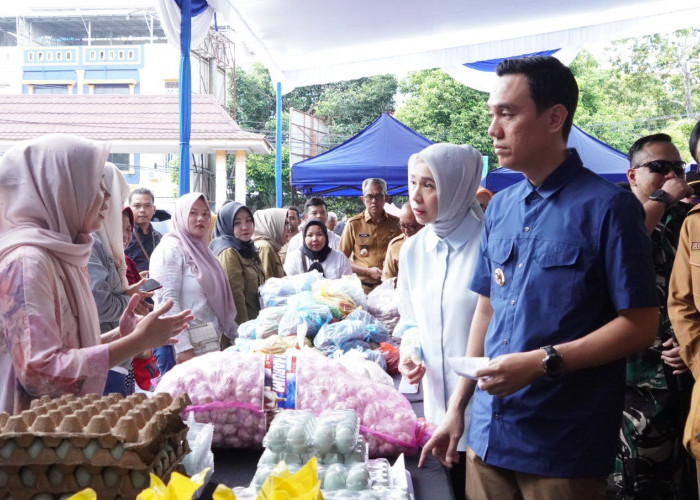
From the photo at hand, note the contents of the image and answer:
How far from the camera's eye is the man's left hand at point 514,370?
1.41m

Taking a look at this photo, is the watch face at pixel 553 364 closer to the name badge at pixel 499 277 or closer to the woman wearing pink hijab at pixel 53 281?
the name badge at pixel 499 277

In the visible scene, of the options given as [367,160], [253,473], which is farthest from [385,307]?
[367,160]

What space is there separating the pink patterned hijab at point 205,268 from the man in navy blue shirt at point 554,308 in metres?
2.43

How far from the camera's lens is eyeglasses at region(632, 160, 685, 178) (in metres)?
2.72

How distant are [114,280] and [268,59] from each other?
495 centimetres

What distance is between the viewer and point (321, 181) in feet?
29.2

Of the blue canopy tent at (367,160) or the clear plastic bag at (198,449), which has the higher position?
the blue canopy tent at (367,160)

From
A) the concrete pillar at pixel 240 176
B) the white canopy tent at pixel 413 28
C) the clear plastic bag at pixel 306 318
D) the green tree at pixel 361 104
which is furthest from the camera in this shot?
the green tree at pixel 361 104

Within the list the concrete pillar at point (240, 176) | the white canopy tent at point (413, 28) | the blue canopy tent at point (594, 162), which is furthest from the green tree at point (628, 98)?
the white canopy tent at point (413, 28)

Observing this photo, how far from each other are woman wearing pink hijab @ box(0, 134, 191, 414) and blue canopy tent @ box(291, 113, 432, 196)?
7.06 m

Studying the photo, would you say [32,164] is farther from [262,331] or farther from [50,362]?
[262,331]

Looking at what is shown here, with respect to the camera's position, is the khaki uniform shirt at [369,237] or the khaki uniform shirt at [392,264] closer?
the khaki uniform shirt at [392,264]

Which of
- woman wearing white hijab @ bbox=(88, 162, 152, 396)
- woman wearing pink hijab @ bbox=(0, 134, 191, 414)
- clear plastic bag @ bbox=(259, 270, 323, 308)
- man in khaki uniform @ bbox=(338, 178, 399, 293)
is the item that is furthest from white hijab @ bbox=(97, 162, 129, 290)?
man in khaki uniform @ bbox=(338, 178, 399, 293)

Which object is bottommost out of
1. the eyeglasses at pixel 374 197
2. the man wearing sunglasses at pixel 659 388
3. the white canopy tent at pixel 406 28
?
the man wearing sunglasses at pixel 659 388
